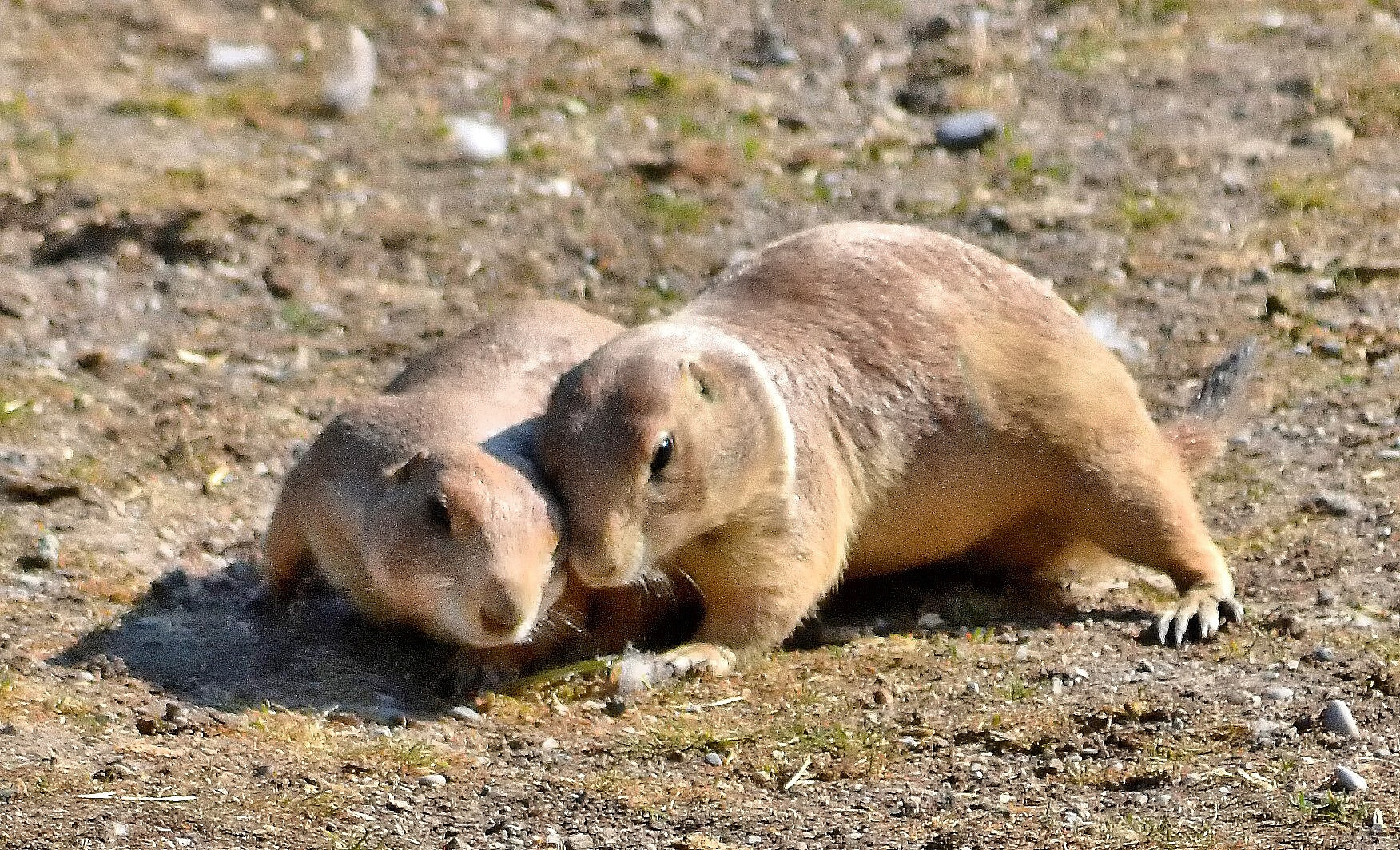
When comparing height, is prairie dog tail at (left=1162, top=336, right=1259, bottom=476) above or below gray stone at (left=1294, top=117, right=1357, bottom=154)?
below

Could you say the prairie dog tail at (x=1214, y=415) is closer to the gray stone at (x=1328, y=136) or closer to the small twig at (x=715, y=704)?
the small twig at (x=715, y=704)

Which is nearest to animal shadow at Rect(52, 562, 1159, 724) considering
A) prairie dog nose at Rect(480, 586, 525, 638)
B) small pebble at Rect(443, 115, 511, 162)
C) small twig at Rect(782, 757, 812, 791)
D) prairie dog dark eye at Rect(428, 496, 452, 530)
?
prairie dog nose at Rect(480, 586, 525, 638)

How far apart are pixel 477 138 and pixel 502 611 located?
6.07 meters

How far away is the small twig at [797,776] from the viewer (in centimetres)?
501

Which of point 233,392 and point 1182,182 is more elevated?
point 1182,182

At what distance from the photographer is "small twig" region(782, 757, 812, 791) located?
5.01m

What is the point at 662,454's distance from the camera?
18.0 ft

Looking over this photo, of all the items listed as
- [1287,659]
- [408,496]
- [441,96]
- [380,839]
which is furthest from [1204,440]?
[441,96]

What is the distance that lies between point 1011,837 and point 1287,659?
168 cm

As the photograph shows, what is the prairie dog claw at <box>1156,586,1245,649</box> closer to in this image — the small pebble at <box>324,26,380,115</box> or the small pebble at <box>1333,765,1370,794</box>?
the small pebble at <box>1333,765,1370,794</box>

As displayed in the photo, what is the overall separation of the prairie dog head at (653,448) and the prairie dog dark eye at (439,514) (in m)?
0.34

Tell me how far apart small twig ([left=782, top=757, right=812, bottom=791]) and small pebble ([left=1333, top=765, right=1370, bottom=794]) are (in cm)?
128

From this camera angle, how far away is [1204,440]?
737 cm

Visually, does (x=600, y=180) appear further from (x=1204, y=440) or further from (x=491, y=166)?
(x=1204, y=440)
